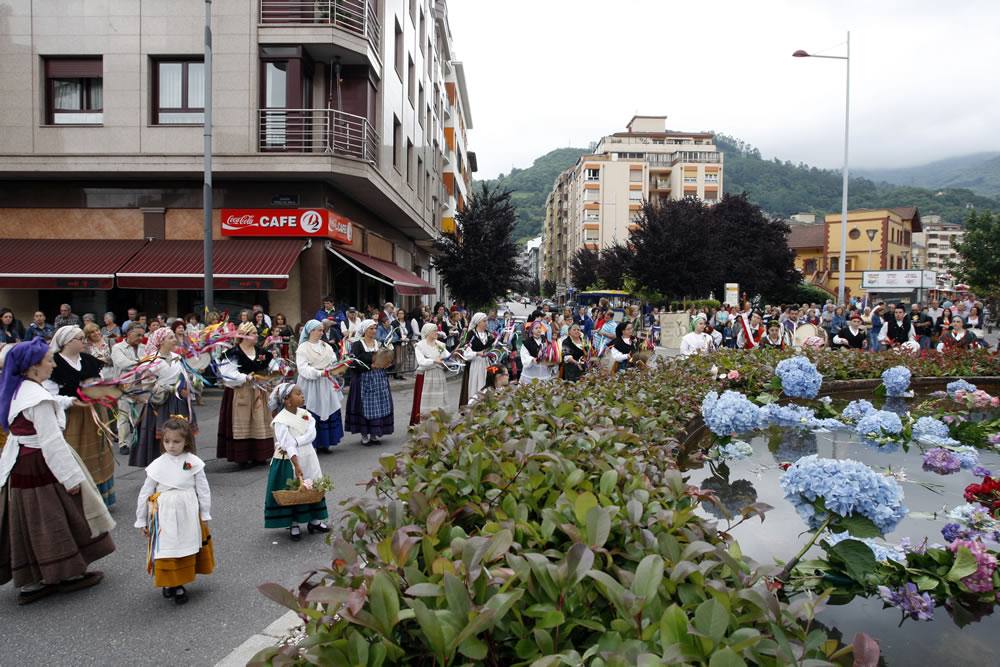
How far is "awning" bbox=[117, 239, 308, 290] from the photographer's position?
17.3 m

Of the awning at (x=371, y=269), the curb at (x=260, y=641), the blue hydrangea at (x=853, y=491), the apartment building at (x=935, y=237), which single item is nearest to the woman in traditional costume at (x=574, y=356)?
the curb at (x=260, y=641)

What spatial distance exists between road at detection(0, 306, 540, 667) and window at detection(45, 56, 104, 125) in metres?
15.6

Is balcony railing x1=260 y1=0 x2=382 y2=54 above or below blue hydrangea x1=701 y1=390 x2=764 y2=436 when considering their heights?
above

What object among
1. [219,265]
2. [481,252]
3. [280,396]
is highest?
[481,252]

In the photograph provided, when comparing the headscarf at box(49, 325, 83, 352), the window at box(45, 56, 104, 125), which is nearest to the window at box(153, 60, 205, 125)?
the window at box(45, 56, 104, 125)

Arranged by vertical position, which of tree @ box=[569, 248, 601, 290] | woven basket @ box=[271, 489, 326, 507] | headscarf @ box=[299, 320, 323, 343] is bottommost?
woven basket @ box=[271, 489, 326, 507]

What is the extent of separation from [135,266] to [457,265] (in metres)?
17.4

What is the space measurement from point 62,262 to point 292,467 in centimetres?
1559

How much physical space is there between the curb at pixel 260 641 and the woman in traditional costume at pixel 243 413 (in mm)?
4307

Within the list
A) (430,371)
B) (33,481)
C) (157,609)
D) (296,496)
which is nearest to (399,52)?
(430,371)

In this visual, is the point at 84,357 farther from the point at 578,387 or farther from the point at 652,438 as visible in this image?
the point at 652,438

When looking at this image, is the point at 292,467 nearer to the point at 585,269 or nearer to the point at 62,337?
the point at 62,337

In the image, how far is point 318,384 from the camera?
365 inches

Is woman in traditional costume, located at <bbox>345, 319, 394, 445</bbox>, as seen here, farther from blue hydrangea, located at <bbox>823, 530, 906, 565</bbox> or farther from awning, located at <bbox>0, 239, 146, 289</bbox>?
awning, located at <bbox>0, 239, 146, 289</bbox>
